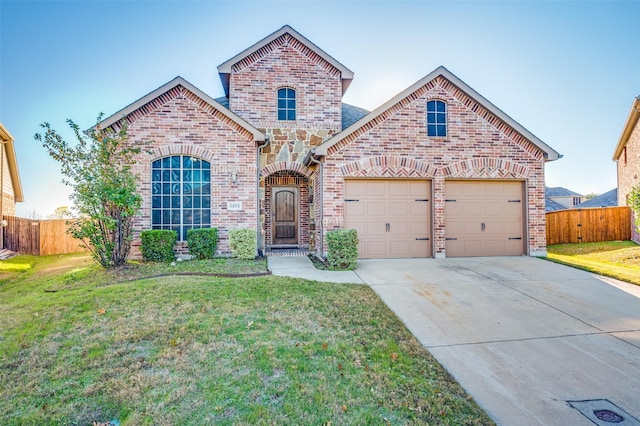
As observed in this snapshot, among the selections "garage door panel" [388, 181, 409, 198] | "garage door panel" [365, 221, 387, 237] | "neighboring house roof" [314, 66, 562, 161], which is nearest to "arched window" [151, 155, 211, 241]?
"neighboring house roof" [314, 66, 562, 161]

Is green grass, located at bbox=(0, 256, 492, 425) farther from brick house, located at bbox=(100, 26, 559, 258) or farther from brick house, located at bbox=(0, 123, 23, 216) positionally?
brick house, located at bbox=(0, 123, 23, 216)

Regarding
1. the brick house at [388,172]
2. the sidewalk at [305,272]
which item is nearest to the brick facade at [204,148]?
the brick house at [388,172]

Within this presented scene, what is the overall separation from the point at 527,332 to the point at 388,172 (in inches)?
231

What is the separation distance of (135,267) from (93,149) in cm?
323

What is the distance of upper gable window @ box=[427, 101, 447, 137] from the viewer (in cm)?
984

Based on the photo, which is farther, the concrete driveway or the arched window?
the arched window

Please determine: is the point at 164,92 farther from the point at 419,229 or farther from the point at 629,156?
the point at 629,156

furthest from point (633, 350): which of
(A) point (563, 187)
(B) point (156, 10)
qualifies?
(A) point (563, 187)

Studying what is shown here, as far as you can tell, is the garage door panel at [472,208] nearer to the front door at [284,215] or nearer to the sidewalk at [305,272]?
the sidewalk at [305,272]

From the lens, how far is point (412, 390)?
2979 millimetres

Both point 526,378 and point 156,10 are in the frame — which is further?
point 156,10

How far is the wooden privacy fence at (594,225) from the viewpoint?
47.6 feet

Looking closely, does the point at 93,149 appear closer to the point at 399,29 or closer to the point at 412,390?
the point at 412,390

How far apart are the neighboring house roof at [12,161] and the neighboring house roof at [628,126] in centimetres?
2740
